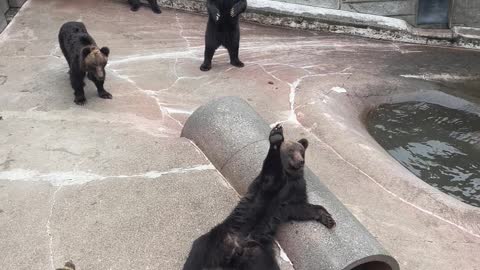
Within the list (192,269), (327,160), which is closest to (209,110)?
(327,160)

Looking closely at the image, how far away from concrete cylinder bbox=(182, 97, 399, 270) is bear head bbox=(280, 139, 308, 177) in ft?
1.05

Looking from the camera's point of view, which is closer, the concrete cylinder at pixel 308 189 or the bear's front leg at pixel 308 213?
the concrete cylinder at pixel 308 189

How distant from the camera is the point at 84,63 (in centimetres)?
647

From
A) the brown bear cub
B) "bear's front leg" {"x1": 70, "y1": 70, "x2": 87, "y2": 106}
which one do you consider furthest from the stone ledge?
"bear's front leg" {"x1": 70, "y1": 70, "x2": 87, "y2": 106}

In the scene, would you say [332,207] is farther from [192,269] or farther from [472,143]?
[472,143]

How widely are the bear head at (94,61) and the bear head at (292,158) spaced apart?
134 inches

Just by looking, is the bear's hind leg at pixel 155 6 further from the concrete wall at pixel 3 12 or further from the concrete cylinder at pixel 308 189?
the concrete cylinder at pixel 308 189

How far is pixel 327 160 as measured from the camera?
5.56 m

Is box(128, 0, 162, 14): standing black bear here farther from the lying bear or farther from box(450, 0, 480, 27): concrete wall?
the lying bear

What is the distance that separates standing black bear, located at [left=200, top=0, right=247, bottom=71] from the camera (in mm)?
7711

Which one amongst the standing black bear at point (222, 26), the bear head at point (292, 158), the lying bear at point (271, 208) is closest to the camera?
the lying bear at point (271, 208)

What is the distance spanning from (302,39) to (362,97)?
2.42 m

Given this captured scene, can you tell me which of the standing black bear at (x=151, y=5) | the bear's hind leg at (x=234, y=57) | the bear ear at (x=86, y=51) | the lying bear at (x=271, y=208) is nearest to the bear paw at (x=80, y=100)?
the bear ear at (x=86, y=51)

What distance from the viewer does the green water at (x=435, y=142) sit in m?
5.96
